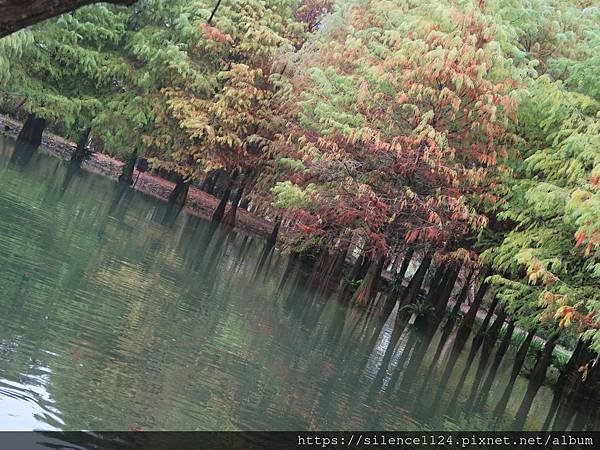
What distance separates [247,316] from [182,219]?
16.5m

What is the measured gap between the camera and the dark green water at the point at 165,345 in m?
7.65

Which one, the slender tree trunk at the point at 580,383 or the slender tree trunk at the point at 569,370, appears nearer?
the slender tree trunk at the point at 580,383

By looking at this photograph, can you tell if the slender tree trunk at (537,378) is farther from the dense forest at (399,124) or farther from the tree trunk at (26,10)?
the tree trunk at (26,10)

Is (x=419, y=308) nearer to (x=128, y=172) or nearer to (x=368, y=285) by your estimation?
(x=368, y=285)

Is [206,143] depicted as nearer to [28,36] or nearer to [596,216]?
[28,36]

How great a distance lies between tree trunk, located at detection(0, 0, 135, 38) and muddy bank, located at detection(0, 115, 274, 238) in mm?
32448

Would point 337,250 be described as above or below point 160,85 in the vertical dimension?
below

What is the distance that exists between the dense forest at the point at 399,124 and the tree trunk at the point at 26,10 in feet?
45.0

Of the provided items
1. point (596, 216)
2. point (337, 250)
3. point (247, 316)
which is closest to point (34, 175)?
point (337, 250)

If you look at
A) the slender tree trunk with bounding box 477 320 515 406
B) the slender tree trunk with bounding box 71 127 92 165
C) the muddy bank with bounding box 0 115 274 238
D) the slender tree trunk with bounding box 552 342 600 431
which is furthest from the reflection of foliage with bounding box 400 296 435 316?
the slender tree trunk with bounding box 71 127 92 165

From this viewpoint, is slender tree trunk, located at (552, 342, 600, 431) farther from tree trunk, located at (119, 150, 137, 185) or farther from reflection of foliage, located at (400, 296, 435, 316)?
tree trunk, located at (119, 150, 137, 185)

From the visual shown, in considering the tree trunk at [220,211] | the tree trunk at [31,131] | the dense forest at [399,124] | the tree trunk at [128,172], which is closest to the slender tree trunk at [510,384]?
the dense forest at [399,124]

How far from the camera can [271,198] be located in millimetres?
33000

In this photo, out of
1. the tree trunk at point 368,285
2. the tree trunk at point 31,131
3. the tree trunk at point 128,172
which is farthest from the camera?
the tree trunk at point 128,172
